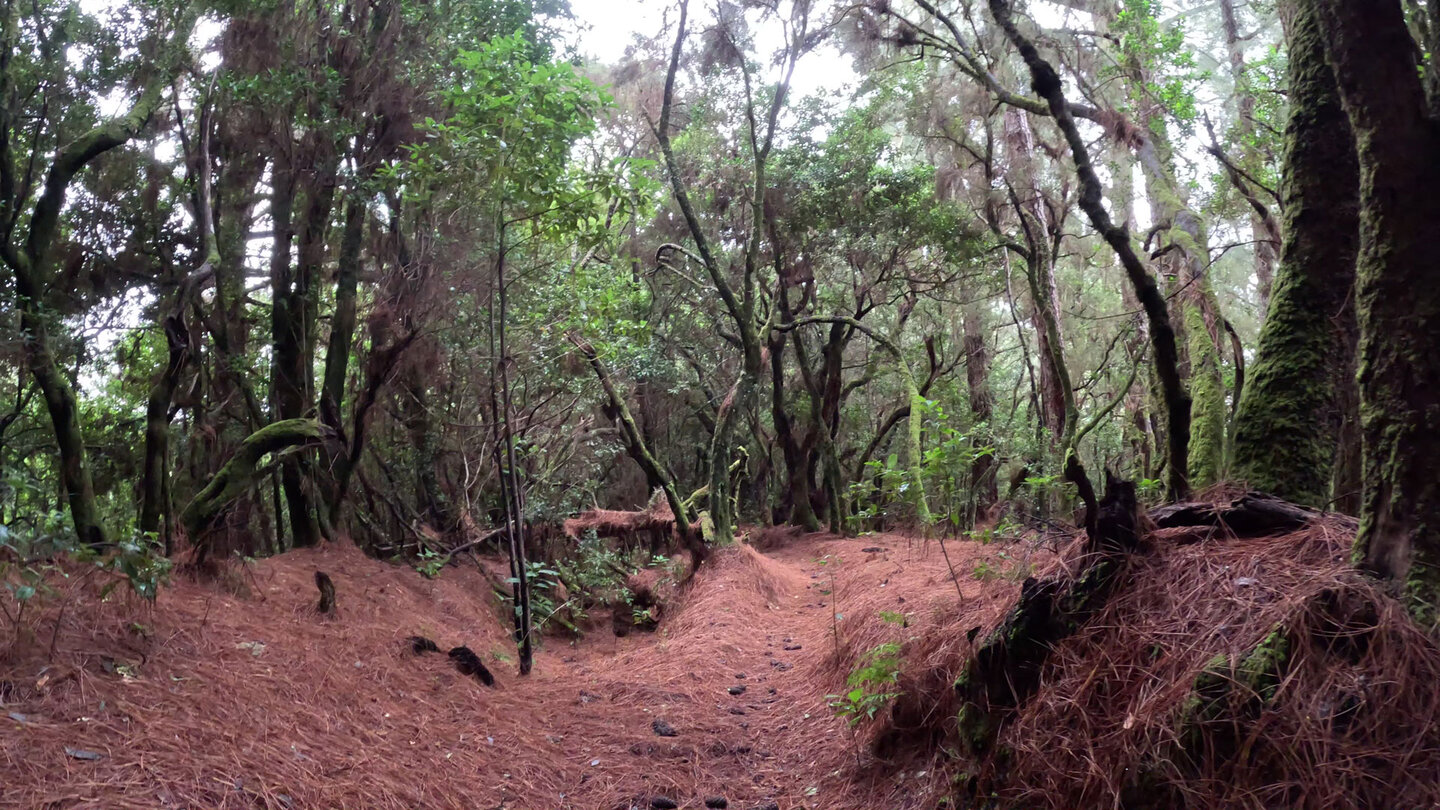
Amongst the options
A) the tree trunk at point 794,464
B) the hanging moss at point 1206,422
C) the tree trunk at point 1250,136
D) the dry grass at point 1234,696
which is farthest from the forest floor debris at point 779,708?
the tree trunk at point 794,464

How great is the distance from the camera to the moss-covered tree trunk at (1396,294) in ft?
8.68

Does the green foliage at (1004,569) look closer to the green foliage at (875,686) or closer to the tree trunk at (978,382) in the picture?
the green foliage at (875,686)

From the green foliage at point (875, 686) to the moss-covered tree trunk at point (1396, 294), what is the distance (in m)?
2.09

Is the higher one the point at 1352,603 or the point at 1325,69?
the point at 1325,69

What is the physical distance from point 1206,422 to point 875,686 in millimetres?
2713

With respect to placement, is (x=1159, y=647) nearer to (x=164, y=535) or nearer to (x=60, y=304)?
(x=164, y=535)

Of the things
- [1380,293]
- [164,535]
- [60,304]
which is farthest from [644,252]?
[1380,293]

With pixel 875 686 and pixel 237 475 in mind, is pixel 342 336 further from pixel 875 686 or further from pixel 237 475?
pixel 875 686

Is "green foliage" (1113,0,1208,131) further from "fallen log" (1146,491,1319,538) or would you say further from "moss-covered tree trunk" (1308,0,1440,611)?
"fallen log" (1146,491,1319,538)

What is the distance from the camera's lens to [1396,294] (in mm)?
2787

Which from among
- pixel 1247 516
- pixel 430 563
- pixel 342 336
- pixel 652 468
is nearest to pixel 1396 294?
pixel 1247 516

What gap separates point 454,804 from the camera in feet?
12.2

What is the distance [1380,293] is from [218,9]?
30.9ft

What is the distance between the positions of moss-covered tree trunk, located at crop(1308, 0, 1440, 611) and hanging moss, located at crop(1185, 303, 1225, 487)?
1850mm
